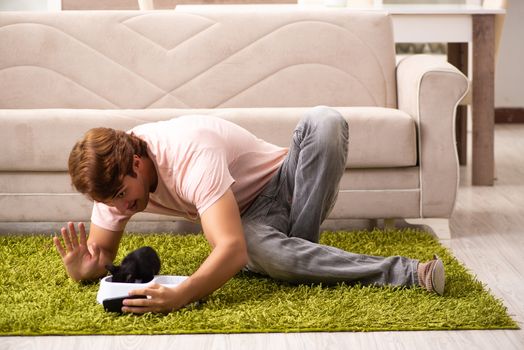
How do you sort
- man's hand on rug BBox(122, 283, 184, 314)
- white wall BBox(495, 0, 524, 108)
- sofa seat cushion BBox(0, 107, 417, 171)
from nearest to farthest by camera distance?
man's hand on rug BBox(122, 283, 184, 314) → sofa seat cushion BBox(0, 107, 417, 171) → white wall BBox(495, 0, 524, 108)

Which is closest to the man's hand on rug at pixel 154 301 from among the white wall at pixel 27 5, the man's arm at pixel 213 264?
the man's arm at pixel 213 264

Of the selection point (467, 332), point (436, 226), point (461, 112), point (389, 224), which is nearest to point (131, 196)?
point (467, 332)

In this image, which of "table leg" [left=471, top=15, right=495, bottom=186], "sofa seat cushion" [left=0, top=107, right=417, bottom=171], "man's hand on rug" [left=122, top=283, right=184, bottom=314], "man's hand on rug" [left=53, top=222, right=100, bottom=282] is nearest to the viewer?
"man's hand on rug" [left=122, top=283, right=184, bottom=314]

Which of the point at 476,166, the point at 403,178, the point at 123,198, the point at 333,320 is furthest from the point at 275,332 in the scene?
the point at 476,166

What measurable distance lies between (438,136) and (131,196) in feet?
4.20

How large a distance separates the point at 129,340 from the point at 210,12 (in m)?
1.89

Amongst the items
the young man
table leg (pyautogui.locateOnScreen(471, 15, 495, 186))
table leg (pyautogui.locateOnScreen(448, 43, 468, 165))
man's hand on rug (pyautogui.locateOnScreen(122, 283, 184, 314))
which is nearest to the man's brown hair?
the young man

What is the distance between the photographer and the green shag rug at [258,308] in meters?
1.83

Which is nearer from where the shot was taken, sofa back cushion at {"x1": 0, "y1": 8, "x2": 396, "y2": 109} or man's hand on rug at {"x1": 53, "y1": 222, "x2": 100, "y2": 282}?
man's hand on rug at {"x1": 53, "y1": 222, "x2": 100, "y2": 282}

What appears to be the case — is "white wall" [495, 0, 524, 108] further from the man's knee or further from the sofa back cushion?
the man's knee

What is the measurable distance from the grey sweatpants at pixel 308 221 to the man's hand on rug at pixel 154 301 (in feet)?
1.07

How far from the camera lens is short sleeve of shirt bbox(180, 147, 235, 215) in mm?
1868

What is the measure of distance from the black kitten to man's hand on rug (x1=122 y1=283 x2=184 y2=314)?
0.28 ft

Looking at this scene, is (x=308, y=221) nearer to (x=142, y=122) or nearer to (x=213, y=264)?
(x=213, y=264)
